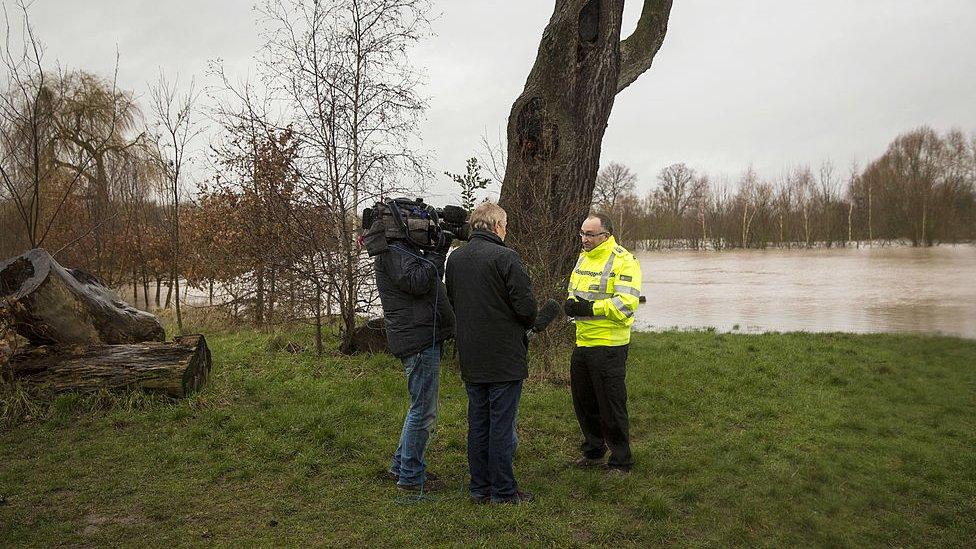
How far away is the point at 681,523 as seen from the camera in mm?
3979

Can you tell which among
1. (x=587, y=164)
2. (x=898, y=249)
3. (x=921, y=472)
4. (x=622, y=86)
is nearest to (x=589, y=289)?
(x=898, y=249)

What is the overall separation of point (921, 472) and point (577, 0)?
662cm

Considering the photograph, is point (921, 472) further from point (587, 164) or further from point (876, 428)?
point (587, 164)

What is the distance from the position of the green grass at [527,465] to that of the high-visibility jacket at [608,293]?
1054 mm

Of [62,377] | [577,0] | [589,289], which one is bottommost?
[62,377]

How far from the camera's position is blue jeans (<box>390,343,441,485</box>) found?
433cm

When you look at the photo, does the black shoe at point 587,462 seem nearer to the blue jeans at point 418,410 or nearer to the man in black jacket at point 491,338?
the man in black jacket at point 491,338

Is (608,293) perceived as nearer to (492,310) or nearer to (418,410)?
(492,310)

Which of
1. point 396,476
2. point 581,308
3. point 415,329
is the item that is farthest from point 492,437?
point 581,308

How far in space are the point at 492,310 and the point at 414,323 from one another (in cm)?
62

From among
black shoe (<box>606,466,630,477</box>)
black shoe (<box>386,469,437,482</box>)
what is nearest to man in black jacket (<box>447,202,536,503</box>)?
black shoe (<box>386,469,437,482</box>)

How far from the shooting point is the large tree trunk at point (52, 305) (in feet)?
20.6

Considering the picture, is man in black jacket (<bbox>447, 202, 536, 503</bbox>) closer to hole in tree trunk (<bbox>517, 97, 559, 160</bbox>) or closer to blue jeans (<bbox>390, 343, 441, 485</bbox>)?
blue jeans (<bbox>390, 343, 441, 485</bbox>)

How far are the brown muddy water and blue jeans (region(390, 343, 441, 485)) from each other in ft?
9.86
